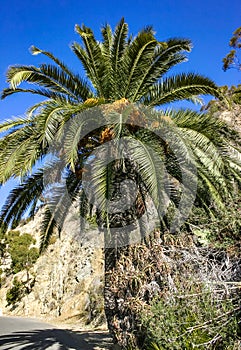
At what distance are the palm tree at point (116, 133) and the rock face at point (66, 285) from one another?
12.3 m

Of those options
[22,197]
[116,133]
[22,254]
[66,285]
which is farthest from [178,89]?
[22,254]

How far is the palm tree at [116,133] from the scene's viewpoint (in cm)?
688

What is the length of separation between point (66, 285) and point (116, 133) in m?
22.9

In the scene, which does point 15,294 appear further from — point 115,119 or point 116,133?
point 115,119

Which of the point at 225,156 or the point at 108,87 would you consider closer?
the point at 225,156

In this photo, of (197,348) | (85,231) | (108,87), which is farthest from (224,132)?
(197,348)

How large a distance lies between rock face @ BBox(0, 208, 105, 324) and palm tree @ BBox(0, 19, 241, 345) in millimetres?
12275

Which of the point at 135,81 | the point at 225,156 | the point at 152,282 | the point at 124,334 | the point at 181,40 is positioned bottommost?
the point at 124,334

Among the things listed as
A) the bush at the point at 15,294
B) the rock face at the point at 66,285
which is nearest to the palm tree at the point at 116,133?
the rock face at the point at 66,285

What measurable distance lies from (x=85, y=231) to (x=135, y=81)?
5.20 meters

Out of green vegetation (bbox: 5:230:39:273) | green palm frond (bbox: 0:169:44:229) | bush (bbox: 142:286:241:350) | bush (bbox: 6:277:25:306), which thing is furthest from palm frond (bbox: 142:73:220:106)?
green vegetation (bbox: 5:230:39:273)

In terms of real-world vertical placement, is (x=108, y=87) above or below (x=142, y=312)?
above

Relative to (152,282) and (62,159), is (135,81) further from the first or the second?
(152,282)

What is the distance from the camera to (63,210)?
917 cm
